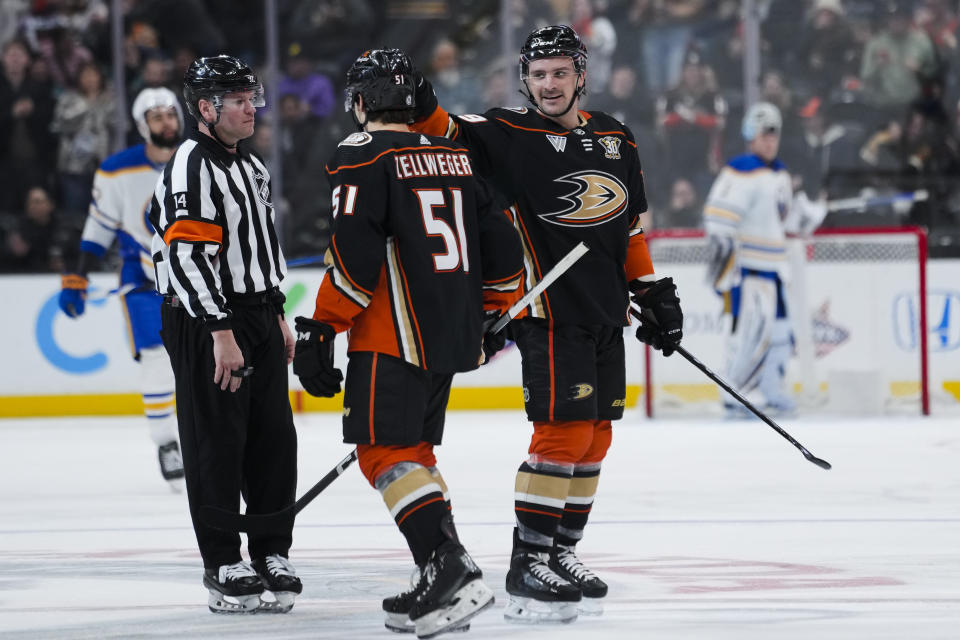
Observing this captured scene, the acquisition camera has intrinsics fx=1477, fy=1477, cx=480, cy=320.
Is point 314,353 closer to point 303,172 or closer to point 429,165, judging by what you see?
point 429,165

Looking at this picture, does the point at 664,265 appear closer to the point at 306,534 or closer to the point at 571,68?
the point at 306,534

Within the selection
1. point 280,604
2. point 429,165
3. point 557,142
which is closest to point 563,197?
point 557,142

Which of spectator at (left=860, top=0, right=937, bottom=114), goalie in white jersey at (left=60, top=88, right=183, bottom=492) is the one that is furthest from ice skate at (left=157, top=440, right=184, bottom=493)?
spectator at (left=860, top=0, right=937, bottom=114)

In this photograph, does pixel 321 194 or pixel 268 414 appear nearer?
pixel 268 414

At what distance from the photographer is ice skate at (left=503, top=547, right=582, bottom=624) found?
291 cm

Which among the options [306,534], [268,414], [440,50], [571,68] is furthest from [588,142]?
[440,50]

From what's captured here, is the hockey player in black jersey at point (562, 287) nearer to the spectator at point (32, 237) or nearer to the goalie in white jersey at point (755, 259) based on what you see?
the goalie in white jersey at point (755, 259)

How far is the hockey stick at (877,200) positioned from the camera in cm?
817

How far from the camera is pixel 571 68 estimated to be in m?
3.13

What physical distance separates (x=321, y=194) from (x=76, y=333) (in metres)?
1.59

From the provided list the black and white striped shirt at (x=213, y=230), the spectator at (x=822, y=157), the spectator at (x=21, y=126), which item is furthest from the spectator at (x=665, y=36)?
the black and white striped shirt at (x=213, y=230)

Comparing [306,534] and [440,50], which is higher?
[440,50]

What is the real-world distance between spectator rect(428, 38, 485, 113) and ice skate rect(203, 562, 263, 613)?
567cm

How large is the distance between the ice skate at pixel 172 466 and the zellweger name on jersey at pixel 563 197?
2340mm
